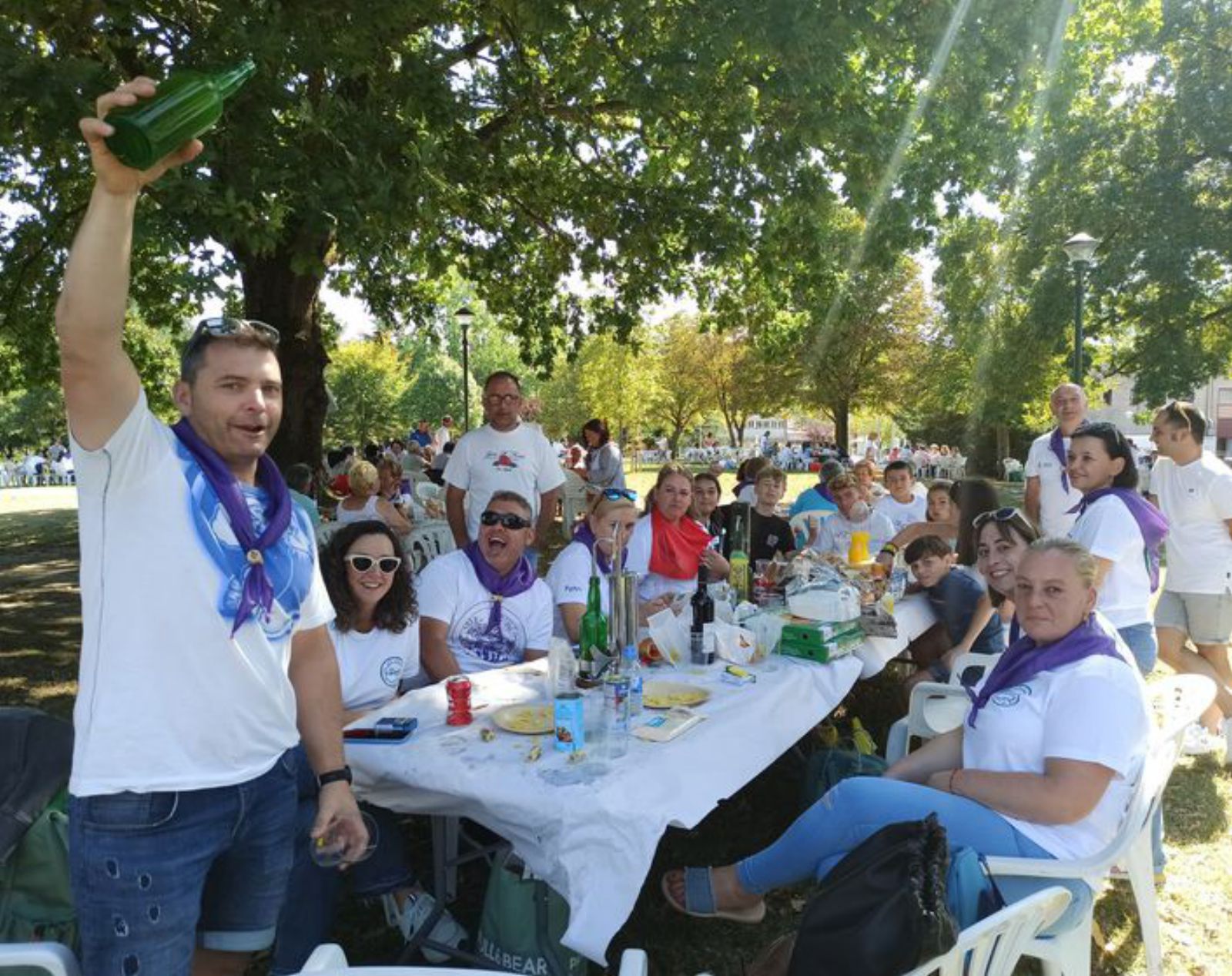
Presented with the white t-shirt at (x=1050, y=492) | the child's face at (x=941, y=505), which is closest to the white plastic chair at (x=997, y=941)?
the white t-shirt at (x=1050, y=492)

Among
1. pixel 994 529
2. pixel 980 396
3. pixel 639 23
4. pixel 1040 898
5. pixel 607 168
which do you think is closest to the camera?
pixel 1040 898

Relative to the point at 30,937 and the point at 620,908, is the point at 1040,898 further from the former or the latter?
the point at 30,937

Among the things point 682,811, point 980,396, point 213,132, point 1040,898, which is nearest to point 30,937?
point 682,811

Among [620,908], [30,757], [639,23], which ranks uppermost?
[639,23]

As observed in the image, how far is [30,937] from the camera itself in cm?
185

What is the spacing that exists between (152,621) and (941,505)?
226 inches

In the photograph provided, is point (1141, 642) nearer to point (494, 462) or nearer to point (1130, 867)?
point (1130, 867)

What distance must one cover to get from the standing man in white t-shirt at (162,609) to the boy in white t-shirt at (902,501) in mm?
5761

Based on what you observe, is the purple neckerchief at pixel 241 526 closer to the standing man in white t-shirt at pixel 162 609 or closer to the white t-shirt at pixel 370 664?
the standing man in white t-shirt at pixel 162 609

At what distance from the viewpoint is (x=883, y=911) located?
1.76 metres

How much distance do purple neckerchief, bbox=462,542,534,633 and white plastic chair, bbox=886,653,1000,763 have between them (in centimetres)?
180

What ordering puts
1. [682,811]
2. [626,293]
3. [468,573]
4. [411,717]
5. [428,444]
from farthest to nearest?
[428,444], [626,293], [468,573], [411,717], [682,811]

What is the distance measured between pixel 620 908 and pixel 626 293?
776 cm

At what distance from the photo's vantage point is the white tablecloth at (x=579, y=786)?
6.35 ft
